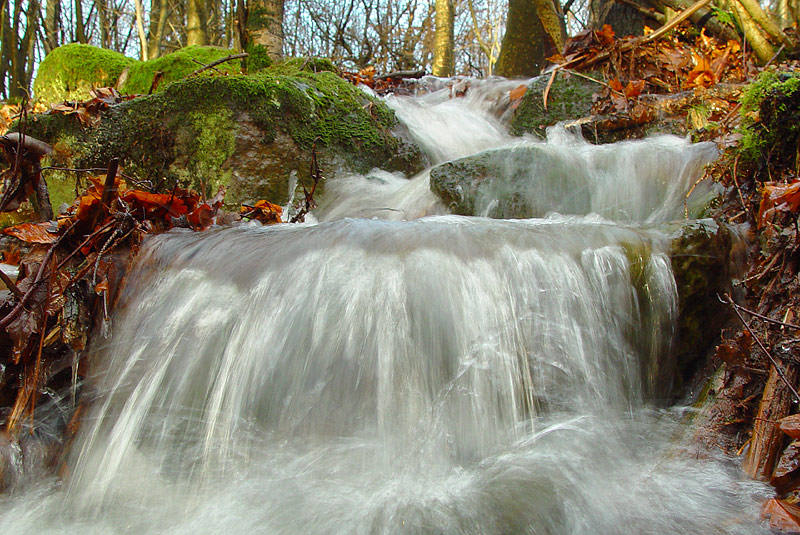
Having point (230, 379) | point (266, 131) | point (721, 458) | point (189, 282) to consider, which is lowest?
point (721, 458)

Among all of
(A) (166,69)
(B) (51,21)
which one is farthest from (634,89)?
(B) (51,21)

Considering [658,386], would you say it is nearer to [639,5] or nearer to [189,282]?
[189,282]

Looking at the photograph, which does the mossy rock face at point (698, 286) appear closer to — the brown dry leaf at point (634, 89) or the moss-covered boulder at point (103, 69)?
the brown dry leaf at point (634, 89)

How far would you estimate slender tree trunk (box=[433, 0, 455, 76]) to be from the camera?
1083 centimetres

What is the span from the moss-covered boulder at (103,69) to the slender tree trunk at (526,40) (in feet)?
14.2

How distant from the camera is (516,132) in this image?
5684 mm

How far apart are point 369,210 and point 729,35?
4.82m

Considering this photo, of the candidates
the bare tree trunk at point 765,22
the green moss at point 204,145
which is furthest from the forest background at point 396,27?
the green moss at point 204,145

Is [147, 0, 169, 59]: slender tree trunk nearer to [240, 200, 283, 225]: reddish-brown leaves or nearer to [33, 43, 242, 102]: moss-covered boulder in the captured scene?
[33, 43, 242, 102]: moss-covered boulder

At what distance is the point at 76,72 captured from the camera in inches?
287

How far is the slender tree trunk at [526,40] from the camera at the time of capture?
27.3 ft

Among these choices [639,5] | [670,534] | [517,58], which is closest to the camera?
[670,534]

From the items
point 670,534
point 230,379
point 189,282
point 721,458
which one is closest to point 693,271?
point 721,458

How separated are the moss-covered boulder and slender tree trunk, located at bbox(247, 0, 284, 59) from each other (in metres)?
0.41
